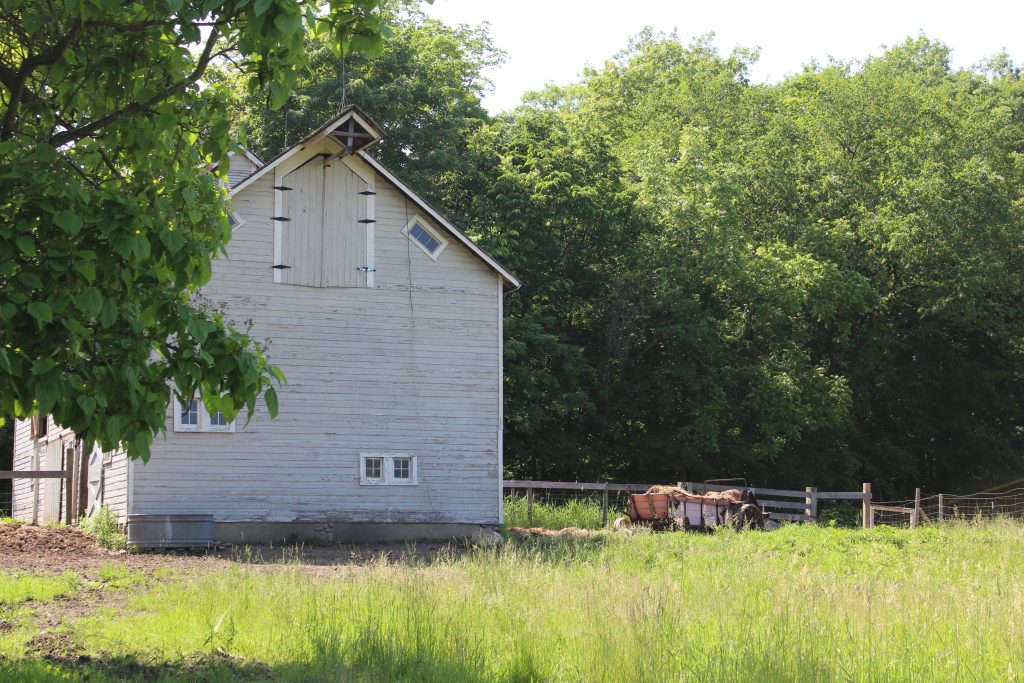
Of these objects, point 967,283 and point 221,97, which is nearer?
point 221,97

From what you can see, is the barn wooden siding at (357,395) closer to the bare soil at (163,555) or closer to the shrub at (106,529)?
the shrub at (106,529)

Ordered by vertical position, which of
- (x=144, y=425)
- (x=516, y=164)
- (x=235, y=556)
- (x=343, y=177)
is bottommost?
(x=235, y=556)

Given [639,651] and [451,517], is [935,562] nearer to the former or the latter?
[639,651]

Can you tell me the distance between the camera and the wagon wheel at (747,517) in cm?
2386

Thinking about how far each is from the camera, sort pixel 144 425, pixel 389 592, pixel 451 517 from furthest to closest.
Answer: pixel 451 517 → pixel 389 592 → pixel 144 425

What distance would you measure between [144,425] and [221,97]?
9.99 feet

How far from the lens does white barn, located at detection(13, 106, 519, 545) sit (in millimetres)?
21141

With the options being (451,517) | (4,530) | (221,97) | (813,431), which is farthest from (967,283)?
(221,97)

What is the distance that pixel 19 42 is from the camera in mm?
9773

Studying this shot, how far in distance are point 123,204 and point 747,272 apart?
2841cm

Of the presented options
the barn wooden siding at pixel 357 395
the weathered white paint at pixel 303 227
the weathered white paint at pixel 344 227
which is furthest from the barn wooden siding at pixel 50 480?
the weathered white paint at pixel 344 227

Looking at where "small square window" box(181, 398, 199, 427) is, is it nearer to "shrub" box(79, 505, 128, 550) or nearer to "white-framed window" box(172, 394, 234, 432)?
"white-framed window" box(172, 394, 234, 432)

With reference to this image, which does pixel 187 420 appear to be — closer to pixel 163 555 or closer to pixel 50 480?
pixel 163 555

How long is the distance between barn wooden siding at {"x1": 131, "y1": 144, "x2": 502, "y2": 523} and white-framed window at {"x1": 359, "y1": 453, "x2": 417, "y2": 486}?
12 cm
